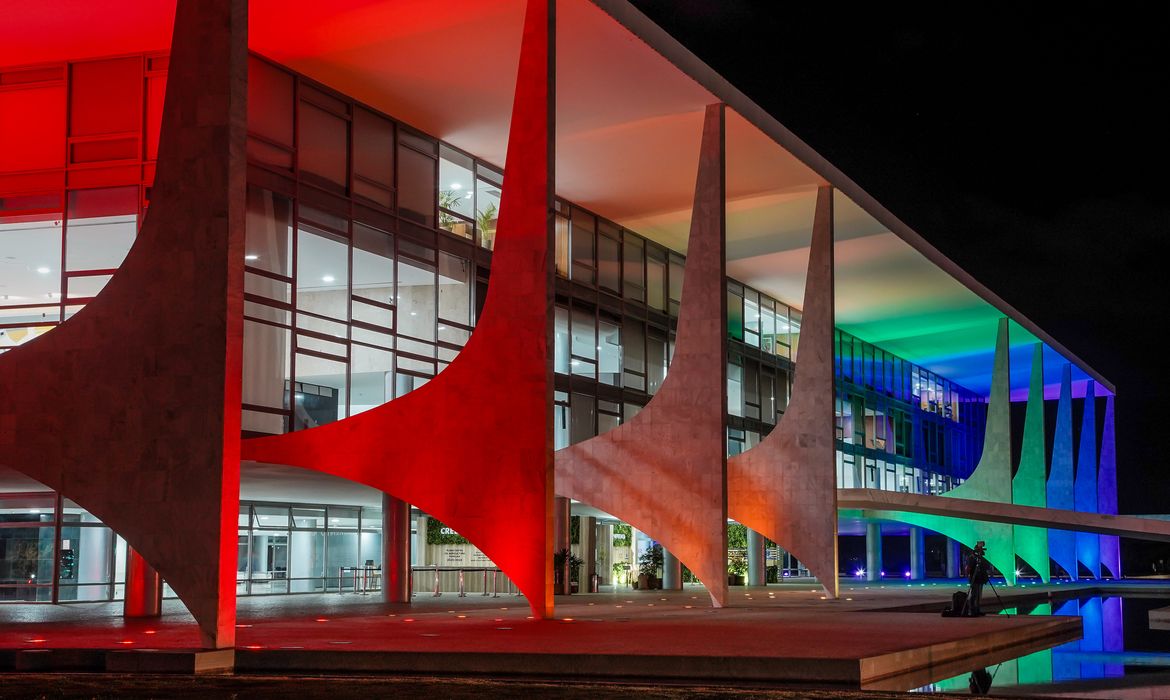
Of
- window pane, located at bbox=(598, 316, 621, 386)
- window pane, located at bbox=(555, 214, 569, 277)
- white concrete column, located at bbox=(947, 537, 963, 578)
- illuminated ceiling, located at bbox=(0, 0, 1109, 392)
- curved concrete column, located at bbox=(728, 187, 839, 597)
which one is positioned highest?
illuminated ceiling, located at bbox=(0, 0, 1109, 392)

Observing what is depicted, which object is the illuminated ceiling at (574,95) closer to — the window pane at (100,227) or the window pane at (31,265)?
the window pane at (100,227)

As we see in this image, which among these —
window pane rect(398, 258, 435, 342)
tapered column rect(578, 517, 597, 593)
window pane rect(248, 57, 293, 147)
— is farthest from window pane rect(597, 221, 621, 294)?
window pane rect(248, 57, 293, 147)

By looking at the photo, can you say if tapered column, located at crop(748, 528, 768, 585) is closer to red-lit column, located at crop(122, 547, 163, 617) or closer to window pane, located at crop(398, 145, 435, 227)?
window pane, located at crop(398, 145, 435, 227)

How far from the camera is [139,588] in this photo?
55.3ft

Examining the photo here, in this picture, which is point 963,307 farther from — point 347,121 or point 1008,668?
point 1008,668

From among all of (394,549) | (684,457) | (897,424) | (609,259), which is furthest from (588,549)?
(897,424)

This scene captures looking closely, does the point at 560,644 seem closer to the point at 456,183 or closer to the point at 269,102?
the point at 269,102

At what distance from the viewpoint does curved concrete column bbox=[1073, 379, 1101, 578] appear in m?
51.3

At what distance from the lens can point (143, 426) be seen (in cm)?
1152

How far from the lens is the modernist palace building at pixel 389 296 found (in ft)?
38.2

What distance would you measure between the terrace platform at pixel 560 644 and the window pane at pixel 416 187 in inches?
317

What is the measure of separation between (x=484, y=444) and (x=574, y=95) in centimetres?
798

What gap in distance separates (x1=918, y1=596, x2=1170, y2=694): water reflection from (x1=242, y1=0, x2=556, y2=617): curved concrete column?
6.13m

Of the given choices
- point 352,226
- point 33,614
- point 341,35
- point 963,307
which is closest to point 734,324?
point 963,307
